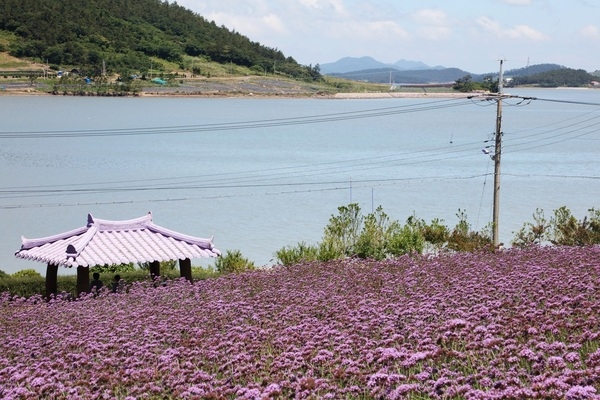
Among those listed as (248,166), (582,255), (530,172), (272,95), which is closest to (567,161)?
(530,172)

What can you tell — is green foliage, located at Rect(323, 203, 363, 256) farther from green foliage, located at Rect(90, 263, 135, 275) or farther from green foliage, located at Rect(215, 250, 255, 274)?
green foliage, located at Rect(90, 263, 135, 275)

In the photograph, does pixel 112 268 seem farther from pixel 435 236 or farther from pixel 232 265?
pixel 435 236

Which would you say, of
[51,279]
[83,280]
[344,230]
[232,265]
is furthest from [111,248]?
[344,230]

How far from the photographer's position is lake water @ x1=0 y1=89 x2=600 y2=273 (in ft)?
160

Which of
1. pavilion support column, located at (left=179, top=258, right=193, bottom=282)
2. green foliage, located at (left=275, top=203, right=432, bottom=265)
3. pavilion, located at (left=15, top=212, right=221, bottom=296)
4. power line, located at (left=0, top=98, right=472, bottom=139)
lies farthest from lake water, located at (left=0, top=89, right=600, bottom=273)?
pavilion, located at (left=15, top=212, right=221, bottom=296)

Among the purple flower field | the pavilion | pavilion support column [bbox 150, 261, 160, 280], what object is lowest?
pavilion support column [bbox 150, 261, 160, 280]

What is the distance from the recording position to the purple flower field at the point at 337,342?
815 cm

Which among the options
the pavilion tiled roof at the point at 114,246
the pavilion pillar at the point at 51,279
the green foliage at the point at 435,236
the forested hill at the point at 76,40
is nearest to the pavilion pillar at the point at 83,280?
the pavilion tiled roof at the point at 114,246

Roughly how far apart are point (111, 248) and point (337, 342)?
12085 mm

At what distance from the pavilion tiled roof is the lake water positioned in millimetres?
13052

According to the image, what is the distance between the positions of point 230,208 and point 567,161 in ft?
118

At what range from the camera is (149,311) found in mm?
13859

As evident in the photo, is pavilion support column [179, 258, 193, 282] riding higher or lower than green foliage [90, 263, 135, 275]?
higher

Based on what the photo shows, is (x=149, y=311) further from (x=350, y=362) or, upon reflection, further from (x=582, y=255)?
(x=582, y=255)
